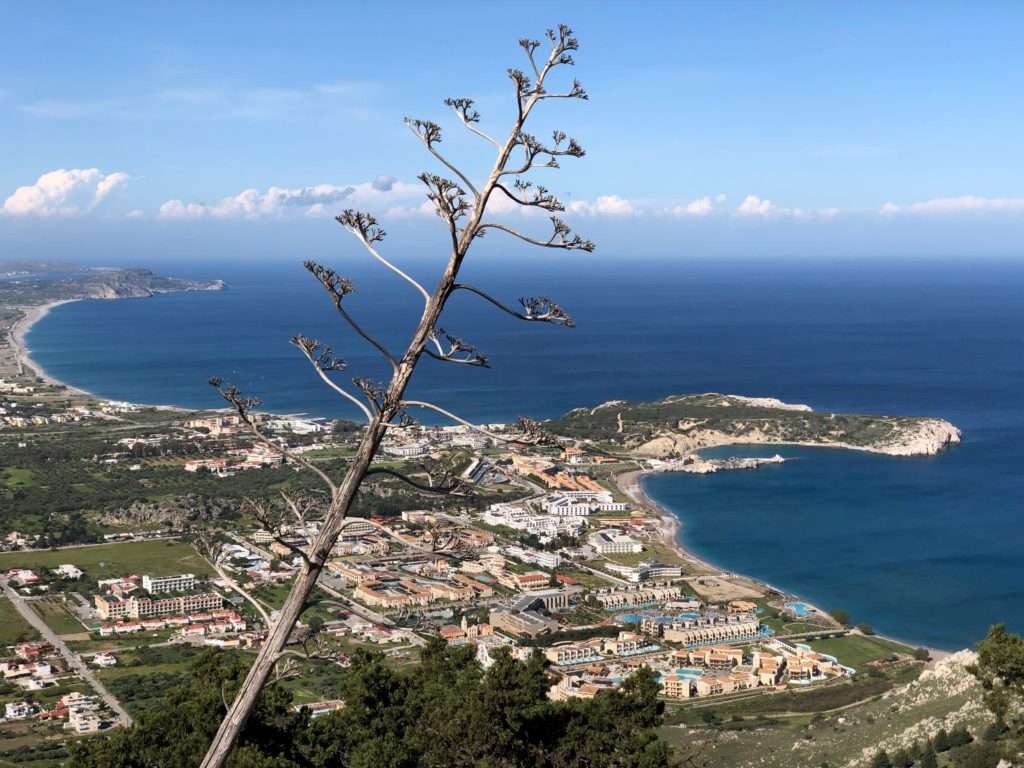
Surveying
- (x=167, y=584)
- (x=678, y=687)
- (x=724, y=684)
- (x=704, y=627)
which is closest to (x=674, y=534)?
(x=704, y=627)

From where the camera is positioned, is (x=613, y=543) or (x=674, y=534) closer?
(x=613, y=543)

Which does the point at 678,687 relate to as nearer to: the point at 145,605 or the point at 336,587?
the point at 336,587

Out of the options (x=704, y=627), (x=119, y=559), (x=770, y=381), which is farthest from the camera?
(x=770, y=381)

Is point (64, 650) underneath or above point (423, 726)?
underneath

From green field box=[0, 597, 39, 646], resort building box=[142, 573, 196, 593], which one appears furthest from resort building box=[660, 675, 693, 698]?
green field box=[0, 597, 39, 646]

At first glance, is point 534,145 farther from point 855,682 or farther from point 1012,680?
point 855,682

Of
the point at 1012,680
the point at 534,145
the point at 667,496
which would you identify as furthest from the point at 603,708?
the point at 667,496

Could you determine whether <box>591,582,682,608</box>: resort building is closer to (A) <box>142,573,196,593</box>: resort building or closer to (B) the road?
(B) the road

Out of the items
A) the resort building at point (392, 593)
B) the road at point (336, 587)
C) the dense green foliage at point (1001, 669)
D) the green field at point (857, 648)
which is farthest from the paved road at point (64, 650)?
the green field at point (857, 648)
